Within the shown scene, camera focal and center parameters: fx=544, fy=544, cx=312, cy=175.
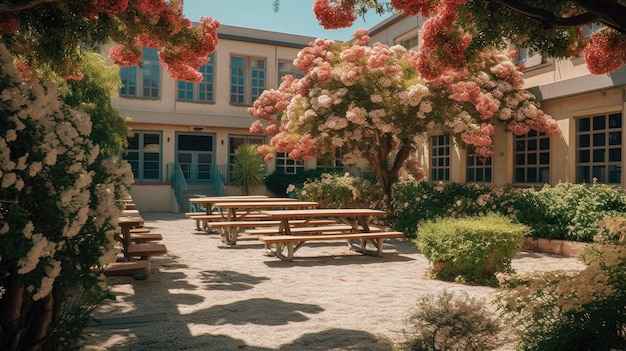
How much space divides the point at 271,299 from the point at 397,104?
345 inches

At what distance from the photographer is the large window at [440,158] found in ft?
60.0

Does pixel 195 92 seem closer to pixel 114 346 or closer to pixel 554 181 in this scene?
pixel 554 181

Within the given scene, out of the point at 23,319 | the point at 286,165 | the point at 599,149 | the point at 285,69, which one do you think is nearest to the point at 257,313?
the point at 23,319

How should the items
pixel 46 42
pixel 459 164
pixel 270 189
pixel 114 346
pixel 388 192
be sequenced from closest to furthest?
pixel 114 346 → pixel 46 42 → pixel 388 192 → pixel 459 164 → pixel 270 189

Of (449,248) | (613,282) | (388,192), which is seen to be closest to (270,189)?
(388,192)

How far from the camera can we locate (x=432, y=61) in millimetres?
7109

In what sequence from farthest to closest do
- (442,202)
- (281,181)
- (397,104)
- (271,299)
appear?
(281,181) < (397,104) < (442,202) < (271,299)

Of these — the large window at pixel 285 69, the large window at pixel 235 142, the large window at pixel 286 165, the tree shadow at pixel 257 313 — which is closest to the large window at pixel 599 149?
the tree shadow at pixel 257 313

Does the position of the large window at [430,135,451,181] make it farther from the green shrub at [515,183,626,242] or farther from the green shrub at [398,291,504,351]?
the green shrub at [398,291,504,351]

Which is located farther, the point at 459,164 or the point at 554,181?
the point at 459,164

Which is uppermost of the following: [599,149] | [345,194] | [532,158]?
[599,149]

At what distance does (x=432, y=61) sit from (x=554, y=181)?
8251 millimetres

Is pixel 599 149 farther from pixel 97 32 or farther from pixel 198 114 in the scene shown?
pixel 198 114

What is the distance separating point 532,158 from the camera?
1484 cm
